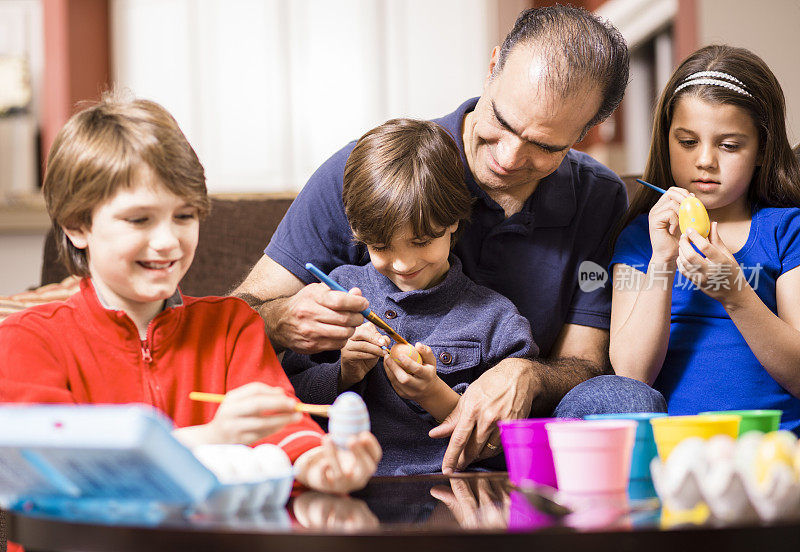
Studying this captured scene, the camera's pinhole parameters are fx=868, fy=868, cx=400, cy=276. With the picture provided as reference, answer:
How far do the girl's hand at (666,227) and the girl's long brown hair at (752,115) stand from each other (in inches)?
8.1

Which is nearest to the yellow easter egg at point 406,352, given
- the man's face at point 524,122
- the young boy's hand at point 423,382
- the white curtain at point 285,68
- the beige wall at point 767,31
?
the young boy's hand at point 423,382

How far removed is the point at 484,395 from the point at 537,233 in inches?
18.7

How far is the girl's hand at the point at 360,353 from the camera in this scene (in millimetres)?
1414

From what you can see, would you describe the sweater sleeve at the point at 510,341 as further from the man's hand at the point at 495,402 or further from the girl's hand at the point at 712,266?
the girl's hand at the point at 712,266

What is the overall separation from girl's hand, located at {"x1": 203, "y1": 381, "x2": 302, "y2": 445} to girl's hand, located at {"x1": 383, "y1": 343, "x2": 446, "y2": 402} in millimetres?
423

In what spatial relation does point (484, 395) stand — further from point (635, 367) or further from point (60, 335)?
point (60, 335)

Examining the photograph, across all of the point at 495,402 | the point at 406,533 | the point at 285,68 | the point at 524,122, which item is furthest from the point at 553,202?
the point at 285,68

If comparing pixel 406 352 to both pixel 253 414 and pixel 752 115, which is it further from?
pixel 752 115

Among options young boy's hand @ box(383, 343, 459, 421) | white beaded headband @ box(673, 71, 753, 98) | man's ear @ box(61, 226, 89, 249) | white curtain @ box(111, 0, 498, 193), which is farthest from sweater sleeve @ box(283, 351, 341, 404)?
white curtain @ box(111, 0, 498, 193)

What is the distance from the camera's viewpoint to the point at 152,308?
1.25 metres

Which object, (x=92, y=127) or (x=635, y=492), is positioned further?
(x=92, y=127)

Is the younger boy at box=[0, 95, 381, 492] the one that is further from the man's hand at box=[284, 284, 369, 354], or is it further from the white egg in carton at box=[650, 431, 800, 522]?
the white egg in carton at box=[650, 431, 800, 522]

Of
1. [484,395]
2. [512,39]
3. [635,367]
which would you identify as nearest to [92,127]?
[484,395]

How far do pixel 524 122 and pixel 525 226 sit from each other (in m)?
0.25
